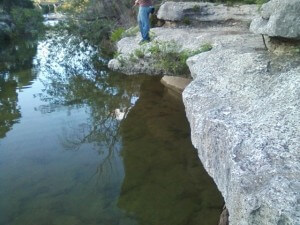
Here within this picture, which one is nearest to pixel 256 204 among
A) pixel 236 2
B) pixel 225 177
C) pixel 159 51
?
pixel 225 177

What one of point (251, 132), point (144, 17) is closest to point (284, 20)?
point (251, 132)

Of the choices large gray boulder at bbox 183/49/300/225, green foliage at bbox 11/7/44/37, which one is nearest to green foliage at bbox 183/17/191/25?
large gray boulder at bbox 183/49/300/225

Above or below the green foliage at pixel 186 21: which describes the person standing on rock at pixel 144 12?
above

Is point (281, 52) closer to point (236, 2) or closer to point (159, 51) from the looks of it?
point (159, 51)

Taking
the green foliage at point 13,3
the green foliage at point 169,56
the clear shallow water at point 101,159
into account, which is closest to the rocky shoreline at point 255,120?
the clear shallow water at point 101,159

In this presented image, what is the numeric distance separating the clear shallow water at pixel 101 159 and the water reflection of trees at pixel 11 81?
52mm

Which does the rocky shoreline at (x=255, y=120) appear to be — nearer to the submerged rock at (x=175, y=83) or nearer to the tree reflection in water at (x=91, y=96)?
the tree reflection in water at (x=91, y=96)

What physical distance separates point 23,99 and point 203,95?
7450mm

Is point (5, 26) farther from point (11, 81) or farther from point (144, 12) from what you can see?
point (144, 12)

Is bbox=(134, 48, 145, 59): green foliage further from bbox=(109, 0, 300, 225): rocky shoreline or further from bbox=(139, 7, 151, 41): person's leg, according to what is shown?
bbox=(109, 0, 300, 225): rocky shoreline

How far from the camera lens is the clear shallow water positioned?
5148 millimetres

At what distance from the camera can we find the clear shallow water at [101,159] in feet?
16.9

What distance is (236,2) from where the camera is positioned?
1374 centimetres

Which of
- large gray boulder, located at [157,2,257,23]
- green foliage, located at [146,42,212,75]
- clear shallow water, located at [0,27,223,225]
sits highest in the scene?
large gray boulder, located at [157,2,257,23]
